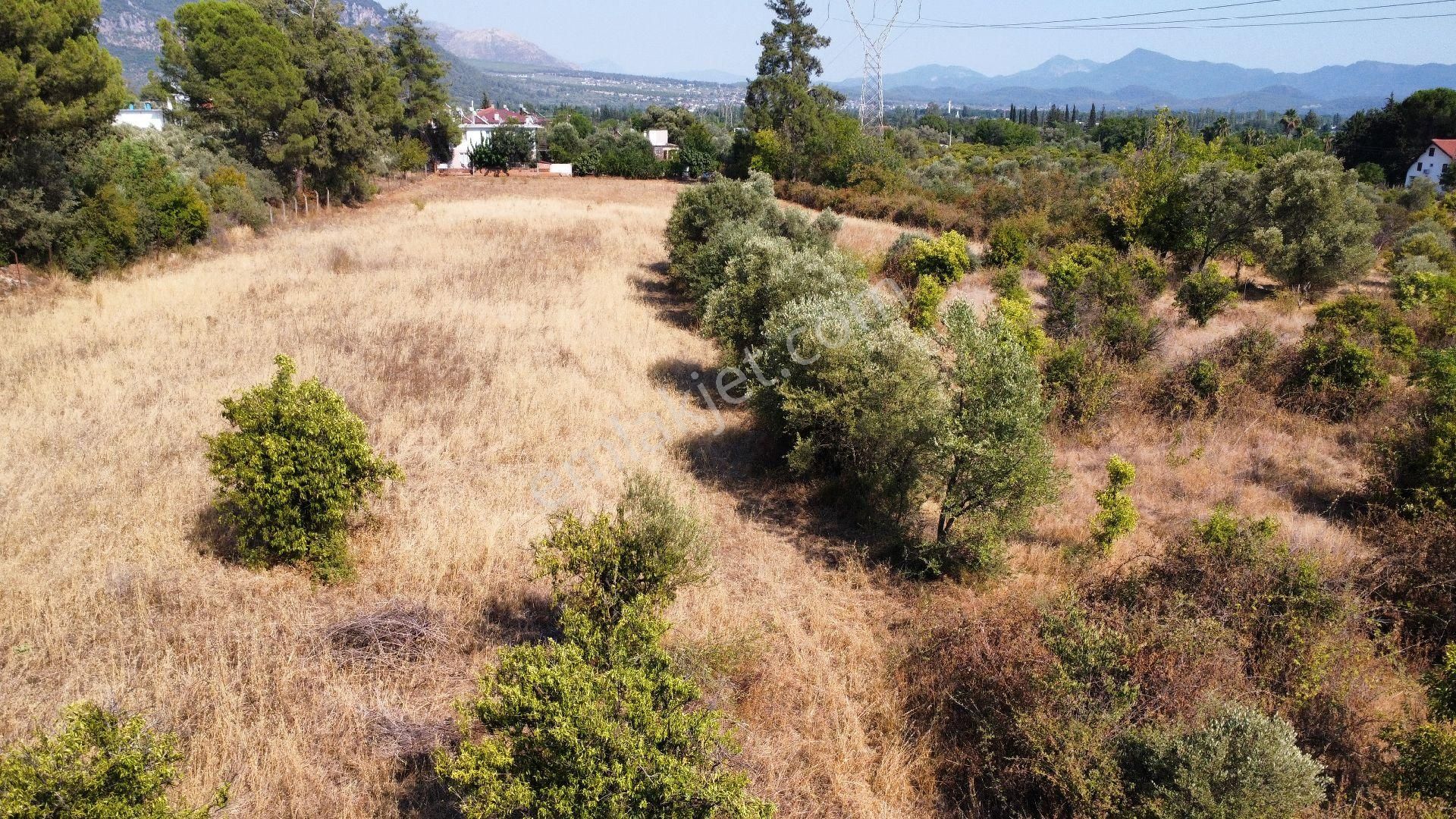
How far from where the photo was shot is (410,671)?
216 inches

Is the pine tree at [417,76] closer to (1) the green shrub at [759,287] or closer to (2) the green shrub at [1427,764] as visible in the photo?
(1) the green shrub at [759,287]

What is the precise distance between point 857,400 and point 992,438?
6.68 ft

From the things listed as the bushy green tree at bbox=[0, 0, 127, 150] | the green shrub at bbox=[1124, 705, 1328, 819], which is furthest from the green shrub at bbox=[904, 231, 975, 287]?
the bushy green tree at bbox=[0, 0, 127, 150]

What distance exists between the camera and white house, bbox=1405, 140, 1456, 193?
4772 cm

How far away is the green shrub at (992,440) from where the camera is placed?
6680mm

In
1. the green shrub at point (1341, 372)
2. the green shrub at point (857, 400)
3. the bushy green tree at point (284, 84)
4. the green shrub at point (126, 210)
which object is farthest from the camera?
the bushy green tree at point (284, 84)

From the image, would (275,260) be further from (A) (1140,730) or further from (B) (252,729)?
(A) (1140,730)

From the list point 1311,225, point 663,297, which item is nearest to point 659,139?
point 663,297

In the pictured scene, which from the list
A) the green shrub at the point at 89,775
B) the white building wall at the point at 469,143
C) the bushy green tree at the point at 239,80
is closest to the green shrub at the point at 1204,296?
the green shrub at the point at 89,775

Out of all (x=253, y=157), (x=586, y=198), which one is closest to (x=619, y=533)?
(x=253, y=157)

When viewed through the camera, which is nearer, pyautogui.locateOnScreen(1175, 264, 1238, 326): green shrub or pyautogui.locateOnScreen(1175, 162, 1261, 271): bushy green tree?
pyautogui.locateOnScreen(1175, 264, 1238, 326): green shrub

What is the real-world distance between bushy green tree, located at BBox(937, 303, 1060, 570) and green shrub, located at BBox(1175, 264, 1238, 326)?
37.5 feet

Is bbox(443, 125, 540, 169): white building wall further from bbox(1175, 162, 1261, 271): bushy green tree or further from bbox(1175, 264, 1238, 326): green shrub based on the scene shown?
bbox(1175, 264, 1238, 326): green shrub

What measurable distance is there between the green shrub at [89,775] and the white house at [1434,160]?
6674cm
